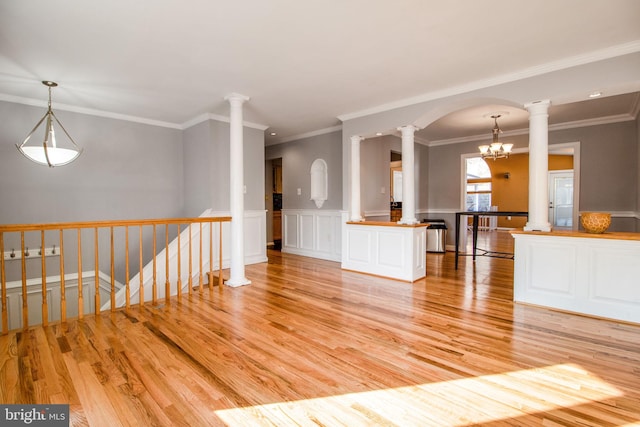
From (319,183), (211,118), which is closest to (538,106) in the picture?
(319,183)

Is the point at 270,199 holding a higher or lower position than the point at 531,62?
lower

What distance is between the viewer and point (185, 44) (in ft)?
8.94

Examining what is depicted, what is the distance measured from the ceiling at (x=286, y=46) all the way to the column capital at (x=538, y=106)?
356 mm

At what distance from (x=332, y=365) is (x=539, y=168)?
2999 mm

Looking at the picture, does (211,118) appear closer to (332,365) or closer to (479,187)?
(332,365)

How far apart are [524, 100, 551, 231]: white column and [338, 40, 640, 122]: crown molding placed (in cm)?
34

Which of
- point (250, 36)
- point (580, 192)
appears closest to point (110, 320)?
point (250, 36)

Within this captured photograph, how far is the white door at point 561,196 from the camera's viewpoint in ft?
32.8

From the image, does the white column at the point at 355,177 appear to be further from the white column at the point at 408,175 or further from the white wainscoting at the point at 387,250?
the white column at the point at 408,175

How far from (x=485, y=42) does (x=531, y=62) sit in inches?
29.9

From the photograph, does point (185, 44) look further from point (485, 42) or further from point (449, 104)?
point (449, 104)

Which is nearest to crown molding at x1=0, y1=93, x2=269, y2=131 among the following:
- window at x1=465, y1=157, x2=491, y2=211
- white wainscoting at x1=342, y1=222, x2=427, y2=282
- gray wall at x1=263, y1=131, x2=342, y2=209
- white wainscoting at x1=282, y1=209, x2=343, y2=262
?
gray wall at x1=263, y1=131, x2=342, y2=209

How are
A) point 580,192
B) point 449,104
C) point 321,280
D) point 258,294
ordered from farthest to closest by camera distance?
point 580,192 → point 321,280 → point 449,104 → point 258,294

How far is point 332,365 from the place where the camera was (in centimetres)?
203
